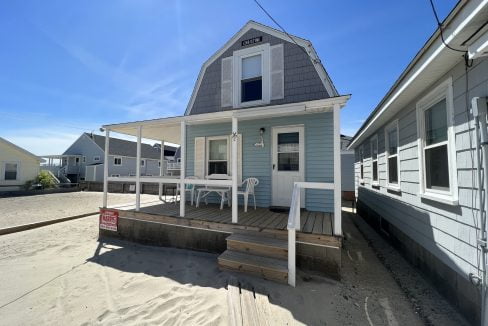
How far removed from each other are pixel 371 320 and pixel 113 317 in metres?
2.96

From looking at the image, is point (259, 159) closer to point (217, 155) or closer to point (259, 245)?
point (217, 155)

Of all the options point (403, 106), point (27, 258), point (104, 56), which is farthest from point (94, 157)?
point (403, 106)

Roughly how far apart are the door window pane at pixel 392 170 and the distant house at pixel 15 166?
23.4 m

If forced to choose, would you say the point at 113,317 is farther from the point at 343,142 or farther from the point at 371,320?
the point at 343,142

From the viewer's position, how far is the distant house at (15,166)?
51.5ft

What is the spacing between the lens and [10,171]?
16.2m

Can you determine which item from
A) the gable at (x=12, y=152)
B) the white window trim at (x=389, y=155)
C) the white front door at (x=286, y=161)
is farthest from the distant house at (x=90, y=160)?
the white window trim at (x=389, y=155)

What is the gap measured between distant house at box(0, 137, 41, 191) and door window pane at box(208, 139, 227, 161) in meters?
18.6

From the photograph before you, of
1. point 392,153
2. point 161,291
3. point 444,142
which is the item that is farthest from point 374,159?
point 161,291

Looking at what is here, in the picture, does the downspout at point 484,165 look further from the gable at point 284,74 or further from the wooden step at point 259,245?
the gable at point 284,74

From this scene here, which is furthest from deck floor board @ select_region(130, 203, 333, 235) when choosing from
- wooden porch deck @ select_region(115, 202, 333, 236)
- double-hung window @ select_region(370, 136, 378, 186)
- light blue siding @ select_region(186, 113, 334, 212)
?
double-hung window @ select_region(370, 136, 378, 186)

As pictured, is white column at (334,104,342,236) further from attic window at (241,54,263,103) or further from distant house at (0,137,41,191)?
distant house at (0,137,41,191)

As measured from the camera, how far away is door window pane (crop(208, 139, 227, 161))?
6.74 meters

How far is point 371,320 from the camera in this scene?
2.42m
